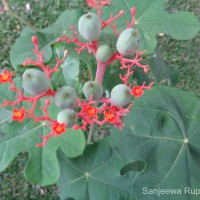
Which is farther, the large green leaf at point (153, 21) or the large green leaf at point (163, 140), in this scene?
the large green leaf at point (153, 21)

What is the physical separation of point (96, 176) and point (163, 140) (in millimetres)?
392

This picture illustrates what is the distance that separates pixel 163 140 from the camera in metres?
1.63

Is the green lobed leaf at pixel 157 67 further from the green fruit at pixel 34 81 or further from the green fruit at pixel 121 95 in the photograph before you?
the green fruit at pixel 34 81

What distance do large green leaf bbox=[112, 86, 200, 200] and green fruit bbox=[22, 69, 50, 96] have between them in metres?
0.60

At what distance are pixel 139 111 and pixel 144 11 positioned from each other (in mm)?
520

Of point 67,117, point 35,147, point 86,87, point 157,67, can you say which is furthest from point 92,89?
point 157,67

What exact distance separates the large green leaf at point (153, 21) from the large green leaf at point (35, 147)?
0.53m

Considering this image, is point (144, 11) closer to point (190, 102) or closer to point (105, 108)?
point (190, 102)

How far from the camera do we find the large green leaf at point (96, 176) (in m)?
1.72

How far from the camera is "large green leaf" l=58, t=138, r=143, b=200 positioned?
5.65 ft

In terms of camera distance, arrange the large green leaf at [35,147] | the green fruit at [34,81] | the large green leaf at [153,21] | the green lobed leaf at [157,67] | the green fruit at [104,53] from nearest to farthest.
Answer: the green fruit at [34,81] < the green fruit at [104,53] < the large green leaf at [35,147] < the large green leaf at [153,21] < the green lobed leaf at [157,67]

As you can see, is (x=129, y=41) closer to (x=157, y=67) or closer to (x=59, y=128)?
(x=59, y=128)

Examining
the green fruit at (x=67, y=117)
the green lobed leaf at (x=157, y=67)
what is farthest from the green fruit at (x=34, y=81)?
the green lobed leaf at (x=157, y=67)

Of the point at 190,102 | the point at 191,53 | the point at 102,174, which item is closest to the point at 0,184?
the point at 102,174
